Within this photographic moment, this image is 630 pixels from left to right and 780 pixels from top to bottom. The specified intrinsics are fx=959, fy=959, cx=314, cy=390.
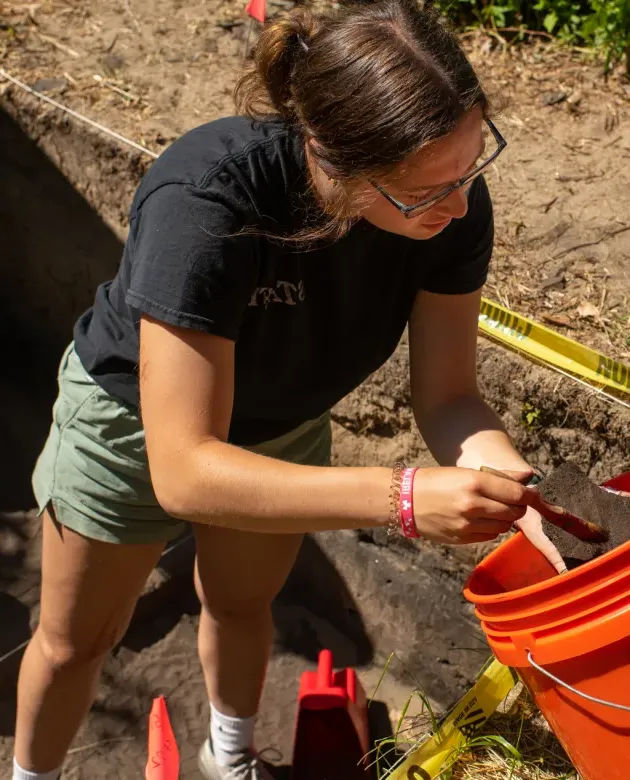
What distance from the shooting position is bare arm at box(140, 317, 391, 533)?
61.1 inches

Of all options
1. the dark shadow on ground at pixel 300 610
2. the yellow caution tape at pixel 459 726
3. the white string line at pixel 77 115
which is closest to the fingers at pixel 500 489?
the yellow caution tape at pixel 459 726

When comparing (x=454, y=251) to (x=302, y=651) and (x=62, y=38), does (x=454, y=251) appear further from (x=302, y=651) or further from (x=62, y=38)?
(x=62, y=38)

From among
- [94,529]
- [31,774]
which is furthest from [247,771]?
[94,529]

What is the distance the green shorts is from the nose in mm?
691

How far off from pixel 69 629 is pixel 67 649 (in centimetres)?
6

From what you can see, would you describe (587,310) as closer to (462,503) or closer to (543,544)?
(543,544)

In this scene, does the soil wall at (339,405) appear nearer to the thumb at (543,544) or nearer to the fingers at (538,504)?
the thumb at (543,544)

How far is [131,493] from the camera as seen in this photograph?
203cm

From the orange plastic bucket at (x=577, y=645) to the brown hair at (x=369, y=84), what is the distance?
0.71 m

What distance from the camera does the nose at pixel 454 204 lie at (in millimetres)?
1591

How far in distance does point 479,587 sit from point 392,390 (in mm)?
1366

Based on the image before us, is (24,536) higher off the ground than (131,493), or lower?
lower

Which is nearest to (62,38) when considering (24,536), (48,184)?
(48,184)

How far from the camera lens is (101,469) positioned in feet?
6.71
